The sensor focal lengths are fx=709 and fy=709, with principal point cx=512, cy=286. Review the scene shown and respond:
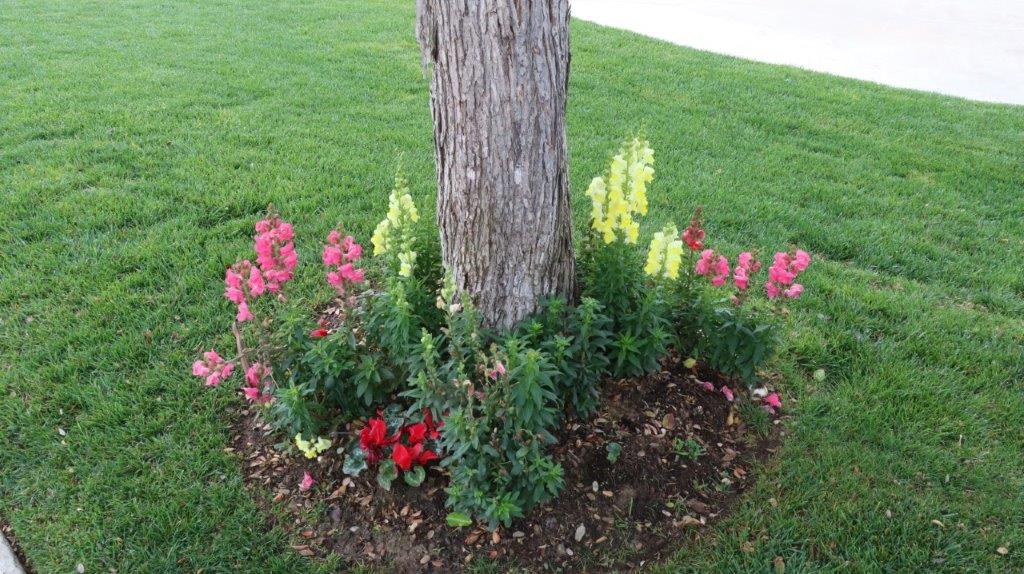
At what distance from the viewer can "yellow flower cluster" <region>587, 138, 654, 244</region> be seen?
2.74 metres

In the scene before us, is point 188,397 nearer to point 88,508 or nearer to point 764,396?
point 88,508

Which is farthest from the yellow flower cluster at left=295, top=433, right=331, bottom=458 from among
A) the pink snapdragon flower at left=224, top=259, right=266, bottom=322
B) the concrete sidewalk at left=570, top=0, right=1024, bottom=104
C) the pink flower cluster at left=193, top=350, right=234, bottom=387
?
the concrete sidewalk at left=570, top=0, right=1024, bottom=104

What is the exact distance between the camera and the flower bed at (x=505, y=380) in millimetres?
2498

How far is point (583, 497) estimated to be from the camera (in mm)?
2699

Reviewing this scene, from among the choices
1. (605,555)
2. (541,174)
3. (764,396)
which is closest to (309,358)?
(541,174)

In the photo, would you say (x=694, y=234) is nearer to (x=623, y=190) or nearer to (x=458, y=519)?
(x=623, y=190)

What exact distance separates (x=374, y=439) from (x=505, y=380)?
25.9 inches

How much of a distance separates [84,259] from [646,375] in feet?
10.6

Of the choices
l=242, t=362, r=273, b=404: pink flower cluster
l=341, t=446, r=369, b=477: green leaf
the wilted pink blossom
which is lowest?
the wilted pink blossom

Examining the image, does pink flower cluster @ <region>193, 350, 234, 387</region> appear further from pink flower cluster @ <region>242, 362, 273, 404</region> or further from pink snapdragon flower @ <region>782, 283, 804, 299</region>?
pink snapdragon flower @ <region>782, 283, 804, 299</region>

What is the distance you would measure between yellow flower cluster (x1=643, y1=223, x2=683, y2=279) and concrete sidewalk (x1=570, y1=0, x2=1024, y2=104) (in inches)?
→ 284

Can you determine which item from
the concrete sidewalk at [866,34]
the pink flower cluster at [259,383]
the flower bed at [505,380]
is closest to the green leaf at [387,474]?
the flower bed at [505,380]

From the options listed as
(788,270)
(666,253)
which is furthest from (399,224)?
(788,270)

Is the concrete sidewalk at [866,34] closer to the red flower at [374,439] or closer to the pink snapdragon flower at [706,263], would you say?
the pink snapdragon flower at [706,263]
